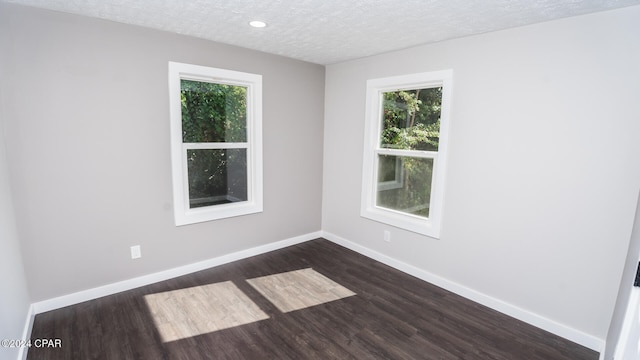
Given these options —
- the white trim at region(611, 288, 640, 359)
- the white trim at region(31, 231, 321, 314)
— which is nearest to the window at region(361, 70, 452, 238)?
the white trim at region(31, 231, 321, 314)

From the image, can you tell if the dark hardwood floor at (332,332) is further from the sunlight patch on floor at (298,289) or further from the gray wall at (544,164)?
the gray wall at (544,164)

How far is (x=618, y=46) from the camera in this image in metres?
2.05

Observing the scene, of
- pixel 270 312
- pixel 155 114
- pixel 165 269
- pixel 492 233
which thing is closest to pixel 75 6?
pixel 155 114

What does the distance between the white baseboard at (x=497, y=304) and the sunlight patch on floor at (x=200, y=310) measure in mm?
1622

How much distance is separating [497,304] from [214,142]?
319 centimetres

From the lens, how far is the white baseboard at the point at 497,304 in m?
2.29

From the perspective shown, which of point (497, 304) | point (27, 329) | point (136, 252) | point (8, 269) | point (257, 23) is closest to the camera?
point (8, 269)

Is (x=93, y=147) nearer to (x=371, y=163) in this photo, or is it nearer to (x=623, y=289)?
(x=371, y=163)

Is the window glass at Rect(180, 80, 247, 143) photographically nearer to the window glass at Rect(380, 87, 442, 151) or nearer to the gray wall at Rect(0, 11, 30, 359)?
the gray wall at Rect(0, 11, 30, 359)

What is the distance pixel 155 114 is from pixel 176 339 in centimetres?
195

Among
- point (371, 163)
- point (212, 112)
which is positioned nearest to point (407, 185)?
point (371, 163)

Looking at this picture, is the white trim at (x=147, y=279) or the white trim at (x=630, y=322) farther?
the white trim at (x=147, y=279)

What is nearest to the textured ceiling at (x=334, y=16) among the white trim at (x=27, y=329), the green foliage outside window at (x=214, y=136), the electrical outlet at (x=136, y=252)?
the green foliage outside window at (x=214, y=136)

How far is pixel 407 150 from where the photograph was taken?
3.41 m
